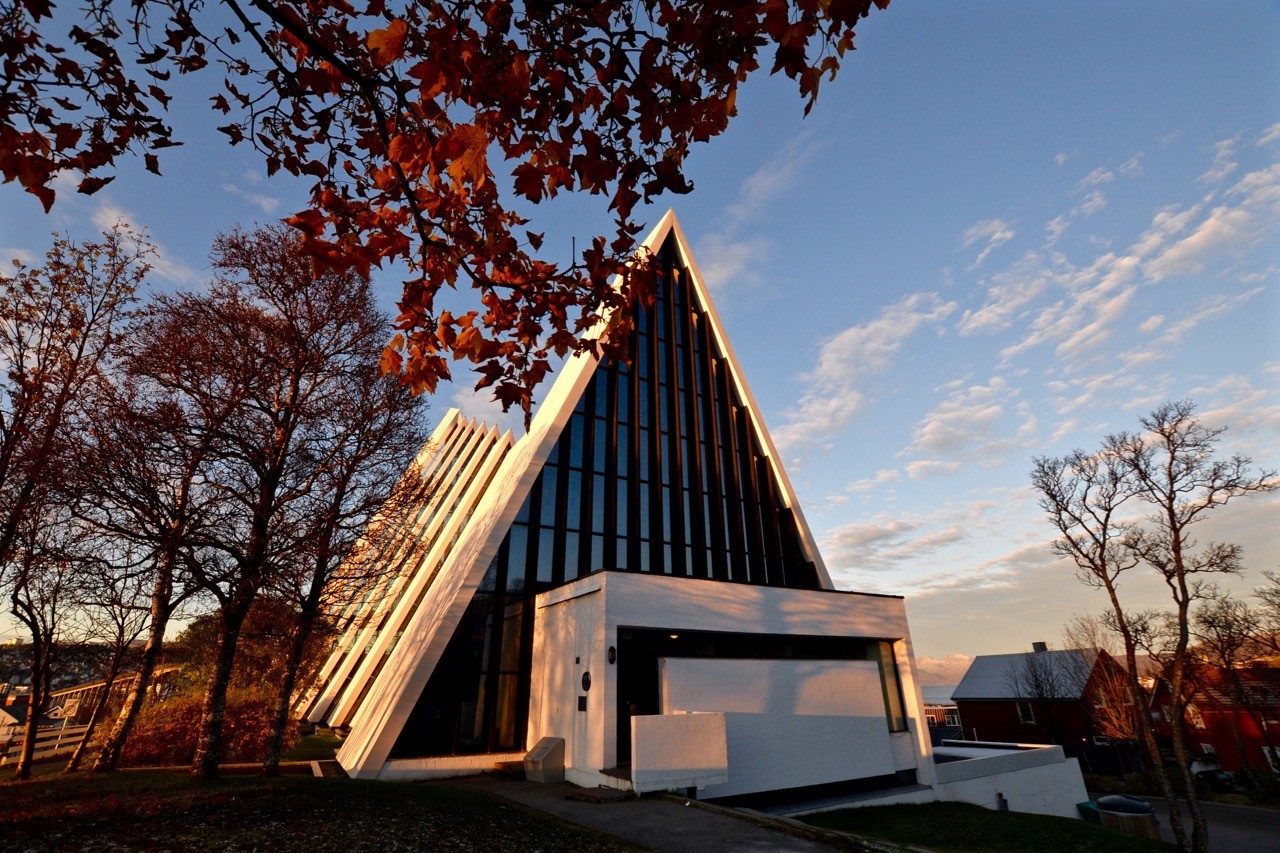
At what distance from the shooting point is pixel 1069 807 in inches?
835

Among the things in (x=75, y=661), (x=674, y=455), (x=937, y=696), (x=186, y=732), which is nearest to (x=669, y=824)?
(x=674, y=455)

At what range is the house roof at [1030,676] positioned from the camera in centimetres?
4172

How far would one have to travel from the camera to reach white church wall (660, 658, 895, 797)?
524 inches

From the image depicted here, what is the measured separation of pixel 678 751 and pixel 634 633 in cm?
320

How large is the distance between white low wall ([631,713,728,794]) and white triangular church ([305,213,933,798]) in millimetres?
37

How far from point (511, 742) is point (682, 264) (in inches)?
823

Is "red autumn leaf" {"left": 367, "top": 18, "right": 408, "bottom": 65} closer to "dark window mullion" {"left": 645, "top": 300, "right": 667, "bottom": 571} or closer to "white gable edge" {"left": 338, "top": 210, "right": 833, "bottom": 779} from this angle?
"white gable edge" {"left": 338, "top": 210, "right": 833, "bottom": 779}

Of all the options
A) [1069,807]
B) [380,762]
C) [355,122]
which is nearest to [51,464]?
[380,762]

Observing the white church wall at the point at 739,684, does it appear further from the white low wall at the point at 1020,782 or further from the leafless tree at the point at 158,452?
the leafless tree at the point at 158,452

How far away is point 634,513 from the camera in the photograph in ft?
64.1

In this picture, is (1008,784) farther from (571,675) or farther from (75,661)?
(75,661)

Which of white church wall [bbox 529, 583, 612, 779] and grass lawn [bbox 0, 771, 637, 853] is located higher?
white church wall [bbox 529, 583, 612, 779]

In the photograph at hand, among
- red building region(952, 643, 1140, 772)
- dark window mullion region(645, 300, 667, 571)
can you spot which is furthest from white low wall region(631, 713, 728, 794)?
red building region(952, 643, 1140, 772)

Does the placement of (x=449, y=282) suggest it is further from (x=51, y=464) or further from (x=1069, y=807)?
(x=1069, y=807)
